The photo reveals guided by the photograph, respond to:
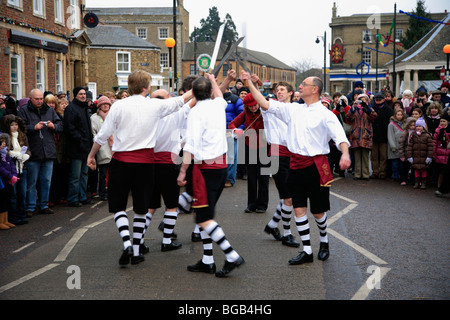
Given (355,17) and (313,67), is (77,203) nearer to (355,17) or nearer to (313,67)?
(355,17)

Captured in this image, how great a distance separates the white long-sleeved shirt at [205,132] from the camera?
19.0ft

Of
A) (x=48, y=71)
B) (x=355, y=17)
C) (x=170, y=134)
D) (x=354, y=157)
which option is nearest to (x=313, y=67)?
(x=355, y=17)

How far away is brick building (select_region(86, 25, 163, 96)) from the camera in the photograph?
163 feet

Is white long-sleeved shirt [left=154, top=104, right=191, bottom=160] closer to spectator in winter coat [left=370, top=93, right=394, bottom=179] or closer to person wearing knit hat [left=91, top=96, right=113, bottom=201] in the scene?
person wearing knit hat [left=91, top=96, right=113, bottom=201]


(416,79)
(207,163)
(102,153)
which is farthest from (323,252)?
(416,79)

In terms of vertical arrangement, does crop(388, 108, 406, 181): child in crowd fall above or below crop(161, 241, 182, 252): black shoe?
above

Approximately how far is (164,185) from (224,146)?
1219 millimetres

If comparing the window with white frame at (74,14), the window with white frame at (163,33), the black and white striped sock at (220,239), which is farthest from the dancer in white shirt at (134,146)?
the window with white frame at (163,33)

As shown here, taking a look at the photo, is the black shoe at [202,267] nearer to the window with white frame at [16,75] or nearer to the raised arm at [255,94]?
the raised arm at [255,94]

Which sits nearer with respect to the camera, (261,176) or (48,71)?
(261,176)

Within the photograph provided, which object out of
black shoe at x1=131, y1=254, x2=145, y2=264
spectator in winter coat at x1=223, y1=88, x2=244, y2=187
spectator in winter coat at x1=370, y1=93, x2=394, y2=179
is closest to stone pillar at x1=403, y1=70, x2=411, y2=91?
spectator in winter coat at x1=370, y1=93, x2=394, y2=179

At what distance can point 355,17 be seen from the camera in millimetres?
81625

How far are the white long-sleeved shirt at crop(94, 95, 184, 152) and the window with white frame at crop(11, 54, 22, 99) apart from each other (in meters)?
15.1

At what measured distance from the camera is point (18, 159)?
8742mm
